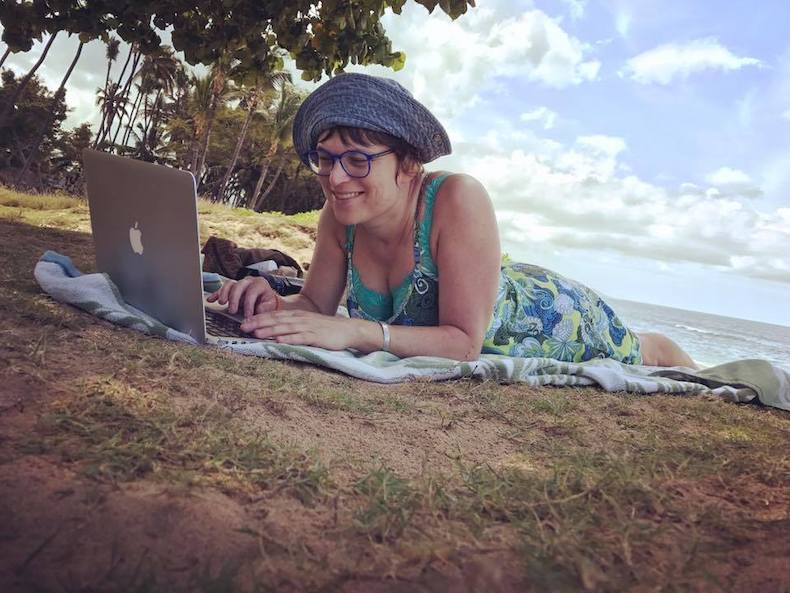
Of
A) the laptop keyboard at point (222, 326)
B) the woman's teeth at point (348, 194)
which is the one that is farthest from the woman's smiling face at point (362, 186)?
the laptop keyboard at point (222, 326)

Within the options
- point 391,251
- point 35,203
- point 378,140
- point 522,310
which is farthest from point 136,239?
point 35,203

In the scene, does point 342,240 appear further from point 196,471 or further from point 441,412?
point 196,471

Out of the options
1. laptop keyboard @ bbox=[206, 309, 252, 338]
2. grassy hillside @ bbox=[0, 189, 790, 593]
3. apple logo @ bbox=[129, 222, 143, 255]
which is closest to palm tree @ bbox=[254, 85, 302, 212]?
laptop keyboard @ bbox=[206, 309, 252, 338]

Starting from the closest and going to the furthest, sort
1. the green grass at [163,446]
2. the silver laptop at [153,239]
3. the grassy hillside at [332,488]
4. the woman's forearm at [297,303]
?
the grassy hillside at [332,488]
the green grass at [163,446]
the silver laptop at [153,239]
the woman's forearm at [297,303]

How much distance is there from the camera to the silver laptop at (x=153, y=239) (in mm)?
2088

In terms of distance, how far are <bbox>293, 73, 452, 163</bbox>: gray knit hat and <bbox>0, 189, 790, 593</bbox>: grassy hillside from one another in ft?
3.62

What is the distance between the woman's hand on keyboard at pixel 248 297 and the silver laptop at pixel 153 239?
98 millimetres

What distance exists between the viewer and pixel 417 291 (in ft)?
9.79

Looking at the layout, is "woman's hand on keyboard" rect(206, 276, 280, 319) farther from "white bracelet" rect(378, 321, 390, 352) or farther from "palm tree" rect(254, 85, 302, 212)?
"palm tree" rect(254, 85, 302, 212)

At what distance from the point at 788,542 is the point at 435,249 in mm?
1998

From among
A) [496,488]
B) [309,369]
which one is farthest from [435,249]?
[496,488]

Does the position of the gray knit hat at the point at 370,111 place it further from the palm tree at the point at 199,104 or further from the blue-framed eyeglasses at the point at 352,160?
the palm tree at the point at 199,104

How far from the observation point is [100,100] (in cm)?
3553

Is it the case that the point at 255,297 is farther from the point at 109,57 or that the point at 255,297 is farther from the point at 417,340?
the point at 109,57
